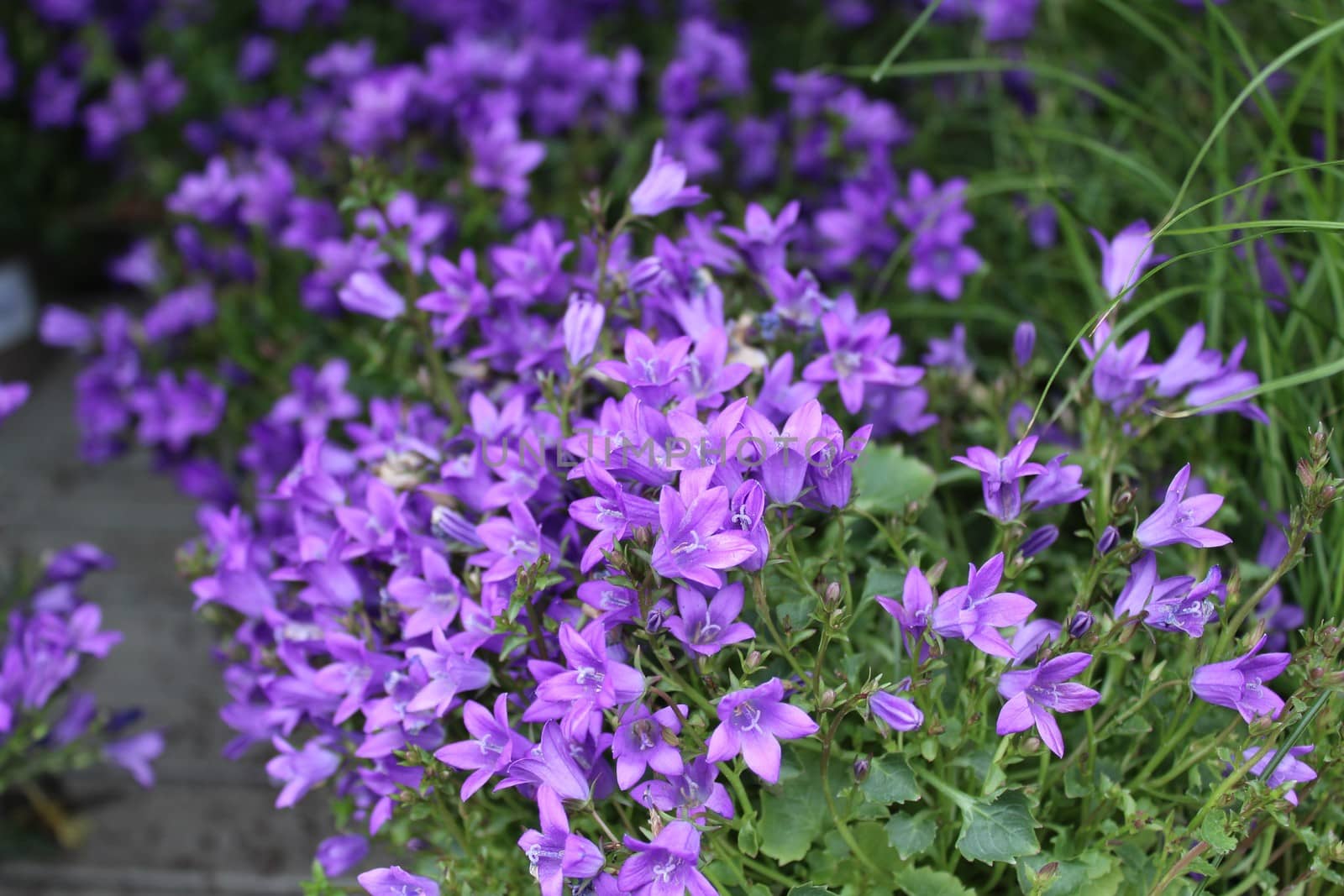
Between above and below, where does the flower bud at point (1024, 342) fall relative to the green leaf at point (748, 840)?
above

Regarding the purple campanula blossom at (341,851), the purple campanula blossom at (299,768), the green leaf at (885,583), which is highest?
the green leaf at (885,583)

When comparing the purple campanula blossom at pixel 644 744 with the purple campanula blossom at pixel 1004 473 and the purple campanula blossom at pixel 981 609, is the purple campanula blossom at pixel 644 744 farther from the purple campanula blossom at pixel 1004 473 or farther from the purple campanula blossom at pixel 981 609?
the purple campanula blossom at pixel 1004 473

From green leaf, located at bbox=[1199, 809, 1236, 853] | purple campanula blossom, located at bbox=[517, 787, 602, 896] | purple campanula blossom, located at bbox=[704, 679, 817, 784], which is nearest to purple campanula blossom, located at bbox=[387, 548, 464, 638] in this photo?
purple campanula blossom, located at bbox=[517, 787, 602, 896]

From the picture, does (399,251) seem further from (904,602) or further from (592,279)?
(904,602)

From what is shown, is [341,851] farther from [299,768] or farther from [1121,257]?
[1121,257]

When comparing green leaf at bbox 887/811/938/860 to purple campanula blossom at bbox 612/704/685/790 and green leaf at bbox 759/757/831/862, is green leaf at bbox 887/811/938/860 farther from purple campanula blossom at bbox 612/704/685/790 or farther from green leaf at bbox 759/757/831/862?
purple campanula blossom at bbox 612/704/685/790

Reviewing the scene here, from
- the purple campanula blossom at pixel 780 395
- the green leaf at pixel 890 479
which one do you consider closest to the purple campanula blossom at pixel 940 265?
the green leaf at pixel 890 479

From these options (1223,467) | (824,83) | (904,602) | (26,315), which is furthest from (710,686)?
(26,315)
